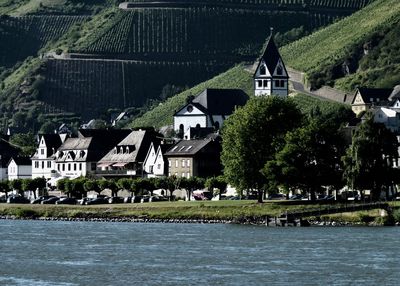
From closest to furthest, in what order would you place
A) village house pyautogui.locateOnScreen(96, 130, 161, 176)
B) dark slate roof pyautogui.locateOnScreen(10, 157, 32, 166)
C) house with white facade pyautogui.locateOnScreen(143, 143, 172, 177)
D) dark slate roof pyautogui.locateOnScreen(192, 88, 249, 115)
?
house with white facade pyautogui.locateOnScreen(143, 143, 172, 177), village house pyautogui.locateOnScreen(96, 130, 161, 176), dark slate roof pyautogui.locateOnScreen(10, 157, 32, 166), dark slate roof pyautogui.locateOnScreen(192, 88, 249, 115)

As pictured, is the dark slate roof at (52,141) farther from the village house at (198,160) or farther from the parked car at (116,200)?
the parked car at (116,200)

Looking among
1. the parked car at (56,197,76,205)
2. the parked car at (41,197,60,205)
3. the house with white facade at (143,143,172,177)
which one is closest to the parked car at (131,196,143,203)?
the parked car at (56,197,76,205)

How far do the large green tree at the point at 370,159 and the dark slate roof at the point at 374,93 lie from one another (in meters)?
62.7

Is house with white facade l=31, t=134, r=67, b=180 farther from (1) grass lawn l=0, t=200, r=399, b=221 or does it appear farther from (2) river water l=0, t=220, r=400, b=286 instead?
(2) river water l=0, t=220, r=400, b=286

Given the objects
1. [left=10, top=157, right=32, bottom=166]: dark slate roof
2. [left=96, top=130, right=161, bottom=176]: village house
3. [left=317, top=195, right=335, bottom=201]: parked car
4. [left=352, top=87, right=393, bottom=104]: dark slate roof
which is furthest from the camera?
[left=352, top=87, right=393, bottom=104]: dark slate roof

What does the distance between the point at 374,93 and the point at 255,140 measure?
6235cm

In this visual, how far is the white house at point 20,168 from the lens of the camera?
15962 centimetres

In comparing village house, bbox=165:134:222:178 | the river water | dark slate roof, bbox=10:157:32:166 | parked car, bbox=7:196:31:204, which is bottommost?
the river water

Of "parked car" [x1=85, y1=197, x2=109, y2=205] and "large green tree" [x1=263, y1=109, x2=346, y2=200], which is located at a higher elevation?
"large green tree" [x1=263, y1=109, x2=346, y2=200]

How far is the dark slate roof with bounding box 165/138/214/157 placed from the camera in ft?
453

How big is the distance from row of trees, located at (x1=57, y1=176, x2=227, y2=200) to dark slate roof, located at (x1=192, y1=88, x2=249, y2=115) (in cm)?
3524

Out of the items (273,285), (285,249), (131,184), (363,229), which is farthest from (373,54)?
(273,285)

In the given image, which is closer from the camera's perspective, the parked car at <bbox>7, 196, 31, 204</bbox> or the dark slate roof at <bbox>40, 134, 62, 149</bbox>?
the parked car at <bbox>7, 196, 31, 204</bbox>

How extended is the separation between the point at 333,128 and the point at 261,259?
35118mm
